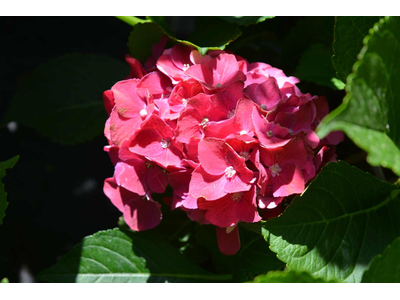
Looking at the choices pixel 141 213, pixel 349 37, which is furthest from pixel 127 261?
pixel 349 37

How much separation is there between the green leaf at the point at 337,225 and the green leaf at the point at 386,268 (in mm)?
140

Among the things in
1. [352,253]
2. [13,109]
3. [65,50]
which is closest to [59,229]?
[13,109]

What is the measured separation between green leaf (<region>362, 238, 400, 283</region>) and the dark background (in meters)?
0.76

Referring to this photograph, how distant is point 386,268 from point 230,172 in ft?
0.88

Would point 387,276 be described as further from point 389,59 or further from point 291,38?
point 291,38

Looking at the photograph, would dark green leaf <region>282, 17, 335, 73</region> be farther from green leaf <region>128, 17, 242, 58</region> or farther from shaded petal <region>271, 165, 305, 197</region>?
shaded petal <region>271, 165, 305, 197</region>

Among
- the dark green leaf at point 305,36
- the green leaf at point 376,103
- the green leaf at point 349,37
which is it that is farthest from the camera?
the dark green leaf at point 305,36

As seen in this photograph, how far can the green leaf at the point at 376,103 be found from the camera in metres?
0.42

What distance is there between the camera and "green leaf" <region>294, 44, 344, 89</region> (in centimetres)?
93

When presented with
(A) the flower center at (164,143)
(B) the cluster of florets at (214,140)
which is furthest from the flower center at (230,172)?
(A) the flower center at (164,143)

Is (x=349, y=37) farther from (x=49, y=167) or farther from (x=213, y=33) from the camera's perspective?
(x=49, y=167)

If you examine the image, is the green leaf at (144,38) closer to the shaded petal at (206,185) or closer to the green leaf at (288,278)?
the shaded petal at (206,185)

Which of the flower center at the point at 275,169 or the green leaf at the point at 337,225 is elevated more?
the flower center at the point at 275,169

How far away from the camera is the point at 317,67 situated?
0.97 m
